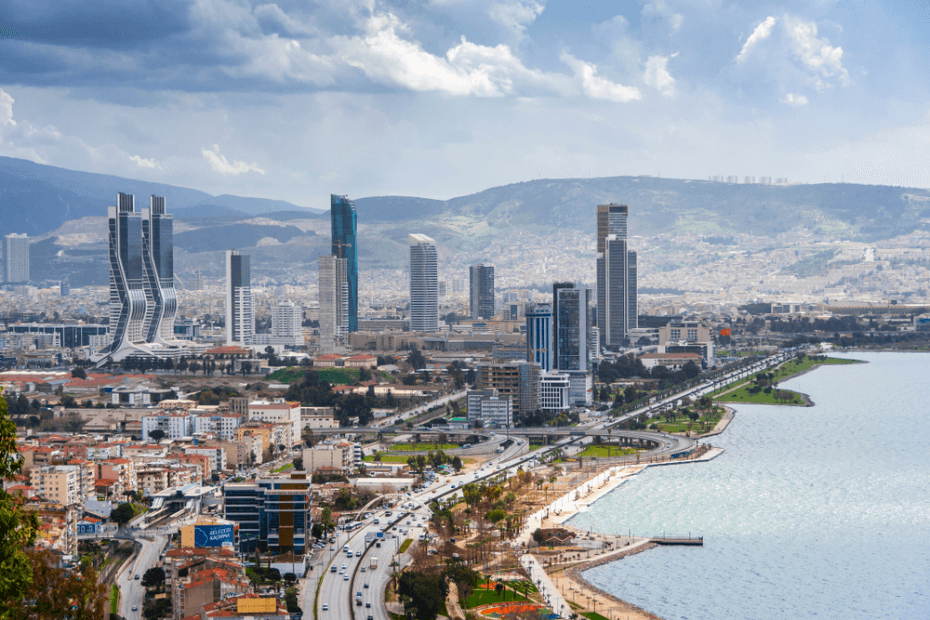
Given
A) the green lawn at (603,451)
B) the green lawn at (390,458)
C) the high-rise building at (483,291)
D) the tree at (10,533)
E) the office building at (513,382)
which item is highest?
the high-rise building at (483,291)

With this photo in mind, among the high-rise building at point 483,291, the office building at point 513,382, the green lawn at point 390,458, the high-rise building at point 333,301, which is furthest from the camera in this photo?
the high-rise building at point 483,291

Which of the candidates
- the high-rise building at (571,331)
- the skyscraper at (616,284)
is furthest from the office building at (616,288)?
the high-rise building at (571,331)

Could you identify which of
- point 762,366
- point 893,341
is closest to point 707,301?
point 893,341

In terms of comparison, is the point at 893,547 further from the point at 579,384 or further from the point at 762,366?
the point at 762,366

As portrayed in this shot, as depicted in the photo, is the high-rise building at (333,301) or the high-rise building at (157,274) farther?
the high-rise building at (333,301)

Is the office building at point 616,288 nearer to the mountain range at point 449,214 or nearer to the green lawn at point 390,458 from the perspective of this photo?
the green lawn at point 390,458

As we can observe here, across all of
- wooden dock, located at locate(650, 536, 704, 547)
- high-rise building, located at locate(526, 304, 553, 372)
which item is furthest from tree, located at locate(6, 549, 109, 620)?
high-rise building, located at locate(526, 304, 553, 372)

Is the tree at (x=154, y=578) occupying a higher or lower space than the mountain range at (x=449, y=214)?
lower

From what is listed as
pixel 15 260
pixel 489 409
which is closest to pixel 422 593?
pixel 489 409
